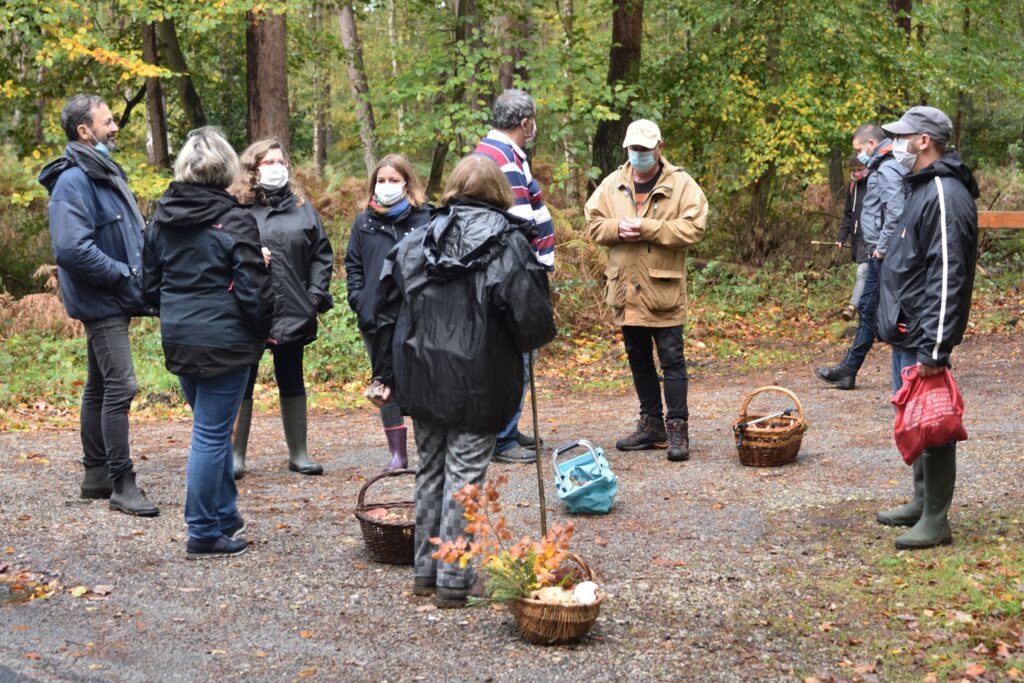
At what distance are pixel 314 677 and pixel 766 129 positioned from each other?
46.1ft

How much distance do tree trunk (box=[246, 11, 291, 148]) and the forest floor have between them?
788cm

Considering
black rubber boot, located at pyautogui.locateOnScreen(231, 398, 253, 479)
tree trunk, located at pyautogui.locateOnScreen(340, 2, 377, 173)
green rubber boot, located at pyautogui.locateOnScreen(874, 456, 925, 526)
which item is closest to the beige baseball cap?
green rubber boot, located at pyautogui.locateOnScreen(874, 456, 925, 526)

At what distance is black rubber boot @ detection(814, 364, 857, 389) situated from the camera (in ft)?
33.8

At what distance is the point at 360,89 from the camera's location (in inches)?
918

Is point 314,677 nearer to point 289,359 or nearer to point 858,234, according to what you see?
point 289,359

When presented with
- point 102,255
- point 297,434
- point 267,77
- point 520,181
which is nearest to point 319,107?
point 267,77

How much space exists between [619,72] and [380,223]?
38.2 ft

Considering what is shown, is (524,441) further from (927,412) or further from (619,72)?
(619,72)

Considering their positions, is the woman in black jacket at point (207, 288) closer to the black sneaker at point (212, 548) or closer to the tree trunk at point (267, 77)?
the black sneaker at point (212, 548)

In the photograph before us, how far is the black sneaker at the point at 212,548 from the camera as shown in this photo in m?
5.57

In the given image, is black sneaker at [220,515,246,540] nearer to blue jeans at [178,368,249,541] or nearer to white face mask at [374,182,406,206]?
blue jeans at [178,368,249,541]

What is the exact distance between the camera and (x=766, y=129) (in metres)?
16.5

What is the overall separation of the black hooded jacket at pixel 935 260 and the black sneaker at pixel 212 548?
11.8ft

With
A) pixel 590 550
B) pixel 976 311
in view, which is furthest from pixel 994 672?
pixel 976 311
